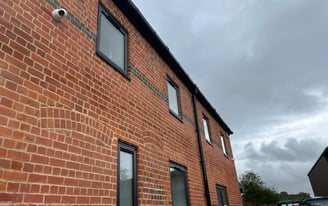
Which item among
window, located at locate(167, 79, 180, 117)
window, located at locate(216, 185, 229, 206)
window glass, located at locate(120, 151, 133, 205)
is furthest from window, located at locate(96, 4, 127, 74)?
window, located at locate(216, 185, 229, 206)

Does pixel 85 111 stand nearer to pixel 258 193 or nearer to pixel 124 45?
pixel 124 45

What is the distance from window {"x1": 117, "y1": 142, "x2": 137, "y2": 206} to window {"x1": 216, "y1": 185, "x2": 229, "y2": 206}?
19.8 feet

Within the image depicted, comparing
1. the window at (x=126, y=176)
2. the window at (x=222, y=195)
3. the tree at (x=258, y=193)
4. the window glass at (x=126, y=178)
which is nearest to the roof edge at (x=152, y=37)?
the window at (x=126, y=176)

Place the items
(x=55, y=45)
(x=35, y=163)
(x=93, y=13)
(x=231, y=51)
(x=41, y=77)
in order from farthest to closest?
(x=231, y=51) < (x=93, y=13) < (x=55, y=45) < (x=41, y=77) < (x=35, y=163)

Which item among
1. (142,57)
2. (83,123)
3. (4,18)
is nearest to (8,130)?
(83,123)

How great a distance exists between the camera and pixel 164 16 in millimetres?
9570

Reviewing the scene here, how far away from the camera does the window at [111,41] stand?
4320 millimetres

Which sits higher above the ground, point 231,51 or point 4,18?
point 231,51

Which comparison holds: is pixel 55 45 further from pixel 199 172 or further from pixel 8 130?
pixel 199 172

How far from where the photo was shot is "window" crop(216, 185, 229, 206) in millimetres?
9133

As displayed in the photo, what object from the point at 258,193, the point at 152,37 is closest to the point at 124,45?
the point at 152,37

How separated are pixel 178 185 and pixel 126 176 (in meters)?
2.46

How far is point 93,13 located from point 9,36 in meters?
1.95

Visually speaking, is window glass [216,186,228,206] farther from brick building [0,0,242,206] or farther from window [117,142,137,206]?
window [117,142,137,206]
